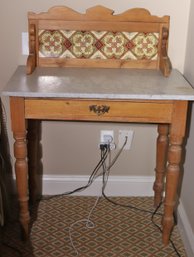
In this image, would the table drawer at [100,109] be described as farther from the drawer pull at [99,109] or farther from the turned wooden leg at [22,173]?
the turned wooden leg at [22,173]

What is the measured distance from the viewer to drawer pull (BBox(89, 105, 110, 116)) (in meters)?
1.67

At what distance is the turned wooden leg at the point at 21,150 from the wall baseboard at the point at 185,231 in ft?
2.40

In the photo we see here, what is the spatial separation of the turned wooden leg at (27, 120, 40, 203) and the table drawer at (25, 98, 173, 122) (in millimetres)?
417

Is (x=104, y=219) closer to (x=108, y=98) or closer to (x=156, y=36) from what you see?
(x=108, y=98)

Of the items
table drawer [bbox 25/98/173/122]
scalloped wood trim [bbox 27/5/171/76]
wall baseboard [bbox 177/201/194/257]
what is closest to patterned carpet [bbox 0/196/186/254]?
wall baseboard [bbox 177/201/194/257]

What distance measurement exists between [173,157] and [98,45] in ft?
2.18

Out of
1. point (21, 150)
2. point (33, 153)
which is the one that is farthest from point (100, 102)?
point (33, 153)

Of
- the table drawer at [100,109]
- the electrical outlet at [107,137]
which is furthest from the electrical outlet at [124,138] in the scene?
the table drawer at [100,109]

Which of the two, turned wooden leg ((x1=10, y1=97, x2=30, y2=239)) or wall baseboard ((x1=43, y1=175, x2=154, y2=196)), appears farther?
wall baseboard ((x1=43, y1=175, x2=154, y2=196))

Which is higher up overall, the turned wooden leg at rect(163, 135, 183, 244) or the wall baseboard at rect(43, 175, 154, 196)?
the turned wooden leg at rect(163, 135, 183, 244)

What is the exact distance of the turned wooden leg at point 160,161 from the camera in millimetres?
2104

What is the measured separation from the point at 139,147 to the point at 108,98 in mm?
672

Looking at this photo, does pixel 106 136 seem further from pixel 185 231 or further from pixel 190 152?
pixel 185 231

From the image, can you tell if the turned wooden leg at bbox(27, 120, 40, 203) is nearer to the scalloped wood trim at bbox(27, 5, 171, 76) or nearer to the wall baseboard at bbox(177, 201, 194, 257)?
the scalloped wood trim at bbox(27, 5, 171, 76)
